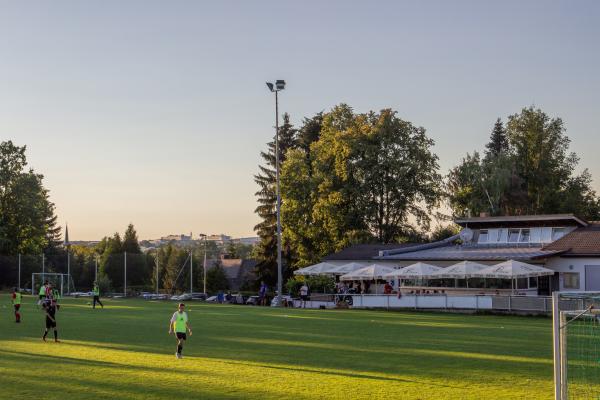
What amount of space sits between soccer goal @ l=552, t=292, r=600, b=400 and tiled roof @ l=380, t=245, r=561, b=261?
14141 millimetres

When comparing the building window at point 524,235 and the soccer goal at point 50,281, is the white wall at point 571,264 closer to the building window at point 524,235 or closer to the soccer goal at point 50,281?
the building window at point 524,235

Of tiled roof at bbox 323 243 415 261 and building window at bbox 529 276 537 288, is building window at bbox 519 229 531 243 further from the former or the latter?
tiled roof at bbox 323 243 415 261

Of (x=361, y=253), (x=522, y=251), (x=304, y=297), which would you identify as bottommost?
(x=304, y=297)

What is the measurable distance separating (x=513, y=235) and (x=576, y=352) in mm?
32685

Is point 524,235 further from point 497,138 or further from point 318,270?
point 497,138

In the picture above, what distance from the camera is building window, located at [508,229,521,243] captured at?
5450cm

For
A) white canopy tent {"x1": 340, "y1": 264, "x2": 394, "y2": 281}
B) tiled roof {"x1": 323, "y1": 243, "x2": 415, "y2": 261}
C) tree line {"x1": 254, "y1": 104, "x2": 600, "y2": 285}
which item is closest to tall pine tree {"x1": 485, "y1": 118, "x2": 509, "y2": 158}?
tree line {"x1": 254, "y1": 104, "x2": 600, "y2": 285}

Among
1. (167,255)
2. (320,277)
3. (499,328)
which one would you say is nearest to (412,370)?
(499,328)

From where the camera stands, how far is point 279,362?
66.1 ft

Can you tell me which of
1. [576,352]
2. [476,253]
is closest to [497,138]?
[476,253]

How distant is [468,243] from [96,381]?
4354 centimetres

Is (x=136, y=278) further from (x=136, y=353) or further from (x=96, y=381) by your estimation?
(x=96, y=381)

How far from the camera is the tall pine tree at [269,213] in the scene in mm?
84494

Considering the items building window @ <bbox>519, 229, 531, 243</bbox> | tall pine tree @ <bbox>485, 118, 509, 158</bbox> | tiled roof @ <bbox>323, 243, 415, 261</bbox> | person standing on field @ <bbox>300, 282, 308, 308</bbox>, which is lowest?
person standing on field @ <bbox>300, 282, 308, 308</bbox>
